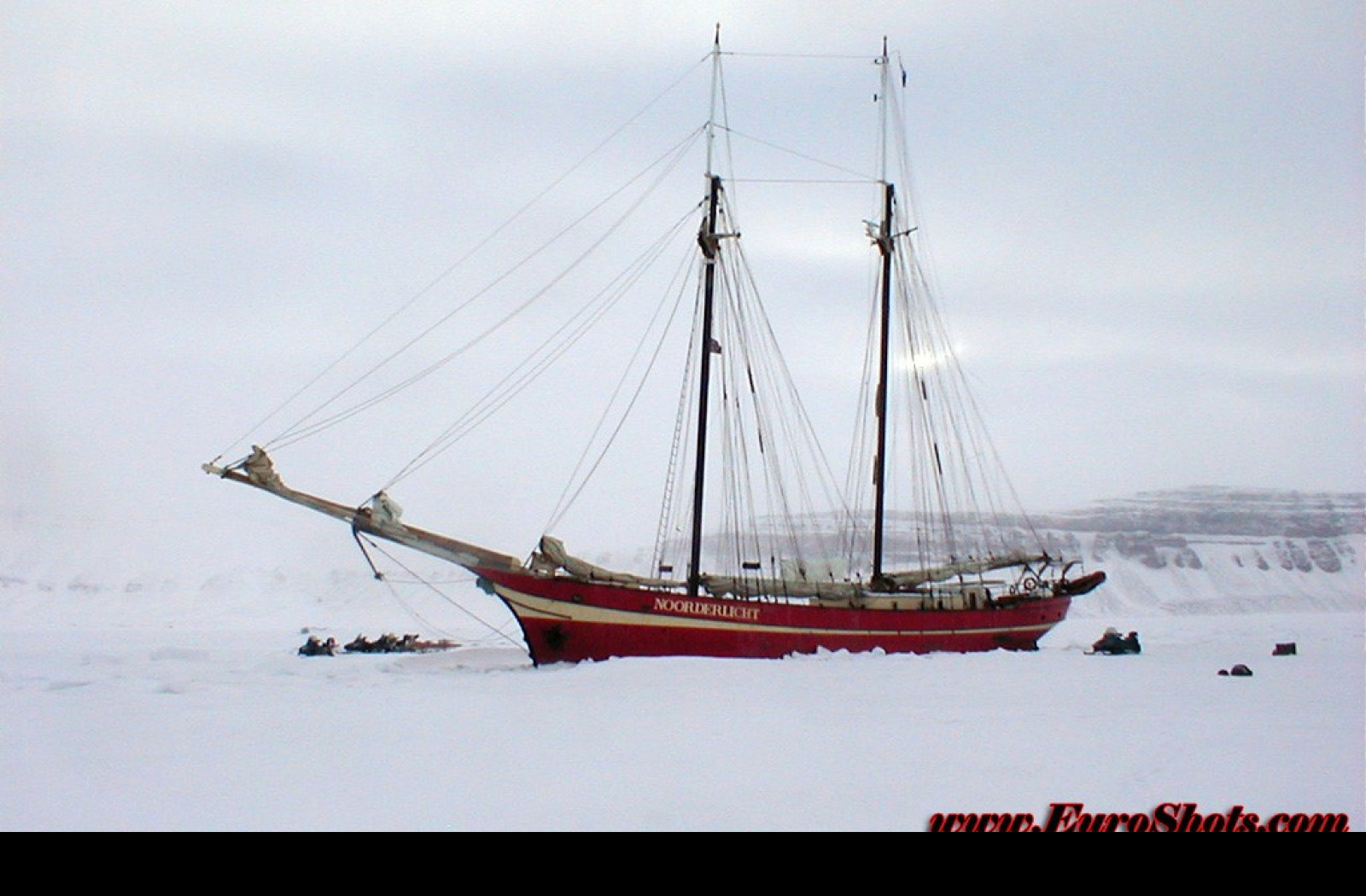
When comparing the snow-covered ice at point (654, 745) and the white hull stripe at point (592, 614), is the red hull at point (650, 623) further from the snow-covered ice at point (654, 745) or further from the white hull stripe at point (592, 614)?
the snow-covered ice at point (654, 745)

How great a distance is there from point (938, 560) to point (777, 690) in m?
55.2

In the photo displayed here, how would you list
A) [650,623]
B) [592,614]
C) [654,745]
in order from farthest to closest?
1. [650,623]
2. [592,614]
3. [654,745]

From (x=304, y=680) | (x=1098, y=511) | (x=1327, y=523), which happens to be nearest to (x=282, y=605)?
(x=304, y=680)

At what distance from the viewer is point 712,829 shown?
18.6 ft

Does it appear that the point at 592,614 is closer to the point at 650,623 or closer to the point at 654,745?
the point at 650,623

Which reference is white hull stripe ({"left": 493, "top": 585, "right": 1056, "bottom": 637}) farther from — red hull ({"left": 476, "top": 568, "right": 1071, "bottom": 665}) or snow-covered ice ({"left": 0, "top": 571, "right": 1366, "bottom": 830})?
snow-covered ice ({"left": 0, "top": 571, "right": 1366, "bottom": 830})

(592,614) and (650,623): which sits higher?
(592,614)

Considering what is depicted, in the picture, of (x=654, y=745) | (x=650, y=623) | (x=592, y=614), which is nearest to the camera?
(x=654, y=745)

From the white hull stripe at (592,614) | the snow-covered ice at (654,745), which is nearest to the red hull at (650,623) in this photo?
the white hull stripe at (592,614)

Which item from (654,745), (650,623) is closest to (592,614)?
(650,623)

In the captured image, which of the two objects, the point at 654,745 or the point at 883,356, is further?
the point at 883,356

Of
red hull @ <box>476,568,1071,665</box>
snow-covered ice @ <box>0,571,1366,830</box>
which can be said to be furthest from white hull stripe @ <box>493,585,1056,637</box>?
snow-covered ice @ <box>0,571,1366,830</box>

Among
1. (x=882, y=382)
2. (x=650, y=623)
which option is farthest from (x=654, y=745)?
(x=882, y=382)

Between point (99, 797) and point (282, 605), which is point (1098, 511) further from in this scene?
point (99, 797)
